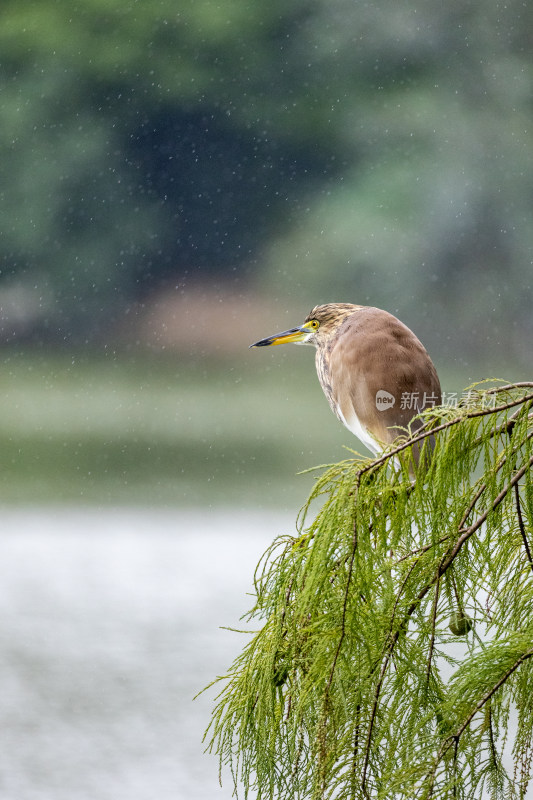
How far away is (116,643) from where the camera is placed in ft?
7.13

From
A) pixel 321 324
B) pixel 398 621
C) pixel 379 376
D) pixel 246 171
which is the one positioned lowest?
pixel 398 621

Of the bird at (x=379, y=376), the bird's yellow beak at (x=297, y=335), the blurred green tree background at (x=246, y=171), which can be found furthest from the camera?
the blurred green tree background at (x=246, y=171)

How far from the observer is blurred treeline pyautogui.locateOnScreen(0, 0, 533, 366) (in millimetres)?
2664

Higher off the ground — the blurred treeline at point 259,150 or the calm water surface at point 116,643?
the blurred treeline at point 259,150

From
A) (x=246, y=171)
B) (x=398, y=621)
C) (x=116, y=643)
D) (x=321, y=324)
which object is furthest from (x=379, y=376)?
A: (x=246, y=171)

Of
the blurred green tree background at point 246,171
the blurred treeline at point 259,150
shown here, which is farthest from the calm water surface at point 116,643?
the blurred treeline at point 259,150

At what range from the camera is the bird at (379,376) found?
970 millimetres

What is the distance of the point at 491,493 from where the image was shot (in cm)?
57

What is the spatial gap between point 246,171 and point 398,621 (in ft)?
7.48

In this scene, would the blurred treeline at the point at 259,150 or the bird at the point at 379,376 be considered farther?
the blurred treeline at the point at 259,150

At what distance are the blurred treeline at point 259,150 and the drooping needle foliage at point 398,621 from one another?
2089 mm

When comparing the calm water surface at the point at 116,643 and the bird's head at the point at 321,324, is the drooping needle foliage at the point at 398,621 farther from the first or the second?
the calm water surface at the point at 116,643

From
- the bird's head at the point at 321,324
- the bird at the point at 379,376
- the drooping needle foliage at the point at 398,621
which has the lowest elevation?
the drooping needle foliage at the point at 398,621

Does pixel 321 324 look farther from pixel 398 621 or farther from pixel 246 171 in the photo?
pixel 246 171
